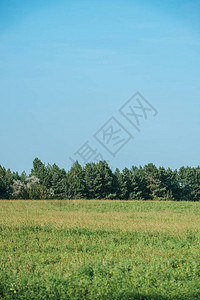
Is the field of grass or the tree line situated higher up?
the tree line

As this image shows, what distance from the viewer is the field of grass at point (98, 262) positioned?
7301mm

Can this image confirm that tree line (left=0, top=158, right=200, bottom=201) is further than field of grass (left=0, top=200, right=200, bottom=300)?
Yes

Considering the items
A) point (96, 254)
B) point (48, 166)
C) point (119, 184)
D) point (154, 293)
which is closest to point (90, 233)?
point (96, 254)

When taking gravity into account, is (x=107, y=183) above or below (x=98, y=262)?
above

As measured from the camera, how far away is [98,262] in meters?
8.95

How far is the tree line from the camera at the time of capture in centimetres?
5159

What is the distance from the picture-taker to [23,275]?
820 cm

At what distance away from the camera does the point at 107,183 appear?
52.0 metres

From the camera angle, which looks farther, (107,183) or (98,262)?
(107,183)

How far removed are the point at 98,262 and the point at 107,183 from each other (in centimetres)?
4315

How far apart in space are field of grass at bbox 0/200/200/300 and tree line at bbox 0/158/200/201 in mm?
34819

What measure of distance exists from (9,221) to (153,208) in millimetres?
14222

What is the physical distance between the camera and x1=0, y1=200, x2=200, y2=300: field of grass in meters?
7.30

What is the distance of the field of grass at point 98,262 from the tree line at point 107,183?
34819mm
